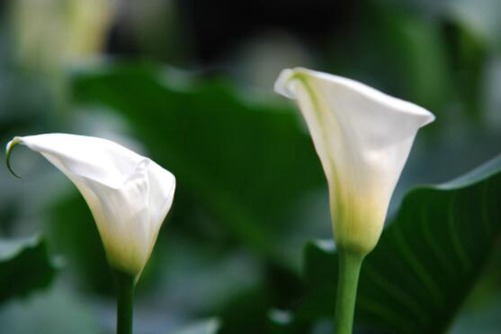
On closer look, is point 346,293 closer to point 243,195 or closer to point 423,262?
point 423,262

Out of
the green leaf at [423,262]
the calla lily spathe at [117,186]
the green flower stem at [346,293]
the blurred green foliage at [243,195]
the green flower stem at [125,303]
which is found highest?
the calla lily spathe at [117,186]

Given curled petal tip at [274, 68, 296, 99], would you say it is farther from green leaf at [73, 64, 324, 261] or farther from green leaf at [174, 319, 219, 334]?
green leaf at [73, 64, 324, 261]

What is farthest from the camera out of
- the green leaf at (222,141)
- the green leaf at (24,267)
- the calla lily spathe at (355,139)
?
the green leaf at (222,141)

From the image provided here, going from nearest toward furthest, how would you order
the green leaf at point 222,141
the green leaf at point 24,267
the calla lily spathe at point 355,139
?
1. the calla lily spathe at point 355,139
2. the green leaf at point 24,267
3. the green leaf at point 222,141

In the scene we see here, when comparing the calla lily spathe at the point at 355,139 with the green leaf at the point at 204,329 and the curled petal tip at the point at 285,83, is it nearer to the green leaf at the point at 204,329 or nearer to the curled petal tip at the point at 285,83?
the curled petal tip at the point at 285,83

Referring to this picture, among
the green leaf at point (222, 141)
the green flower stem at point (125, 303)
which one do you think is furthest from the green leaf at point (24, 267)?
the green leaf at point (222, 141)

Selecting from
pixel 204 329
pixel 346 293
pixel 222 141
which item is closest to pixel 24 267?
pixel 204 329

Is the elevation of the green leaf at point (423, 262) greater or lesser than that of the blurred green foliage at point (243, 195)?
greater
